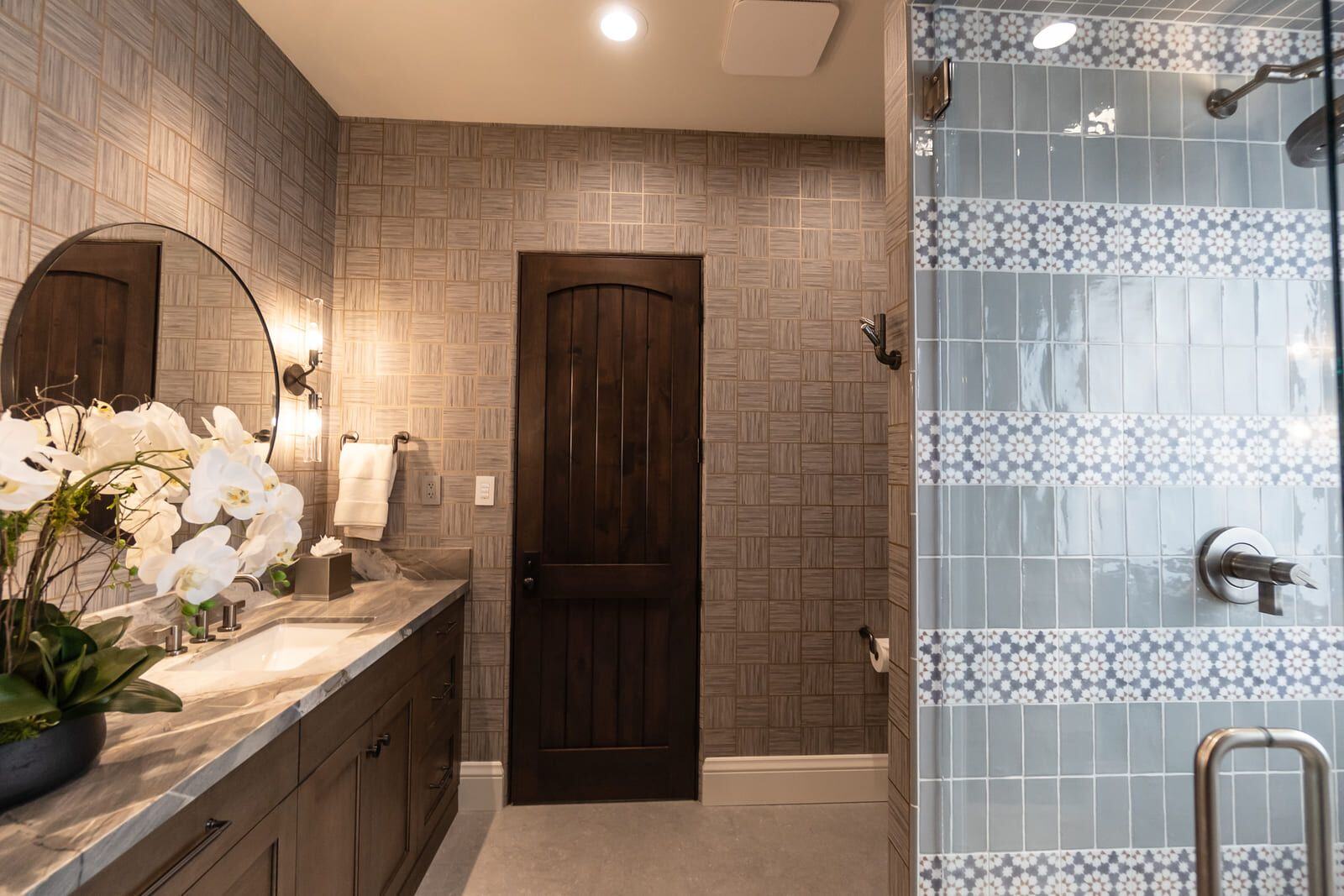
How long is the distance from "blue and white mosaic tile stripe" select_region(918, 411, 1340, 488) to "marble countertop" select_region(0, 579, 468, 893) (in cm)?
131

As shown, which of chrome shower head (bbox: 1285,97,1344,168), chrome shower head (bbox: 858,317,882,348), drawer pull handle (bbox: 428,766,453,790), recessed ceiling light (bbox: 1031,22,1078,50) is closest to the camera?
chrome shower head (bbox: 1285,97,1344,168)

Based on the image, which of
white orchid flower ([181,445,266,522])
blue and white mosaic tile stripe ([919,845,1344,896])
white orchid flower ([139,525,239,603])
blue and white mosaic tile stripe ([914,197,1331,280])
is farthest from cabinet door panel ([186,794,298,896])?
blue and white mosaic tile stripe ([914,197,1331,280])

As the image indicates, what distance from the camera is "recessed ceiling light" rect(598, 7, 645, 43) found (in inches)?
80.8

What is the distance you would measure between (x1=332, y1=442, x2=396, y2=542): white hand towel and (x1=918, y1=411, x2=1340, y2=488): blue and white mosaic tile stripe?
6.60 ft

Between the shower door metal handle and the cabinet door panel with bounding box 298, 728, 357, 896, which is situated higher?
the shower door metal handle

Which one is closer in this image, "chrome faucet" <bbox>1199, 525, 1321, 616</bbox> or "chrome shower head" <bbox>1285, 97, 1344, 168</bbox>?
"chrome shower head" <bbox>1285, 97, 1344, 168</bbox>

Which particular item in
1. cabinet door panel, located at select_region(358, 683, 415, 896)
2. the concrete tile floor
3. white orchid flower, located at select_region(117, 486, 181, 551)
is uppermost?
white orchid flower, located at select_region(117, 486, 181, 551)

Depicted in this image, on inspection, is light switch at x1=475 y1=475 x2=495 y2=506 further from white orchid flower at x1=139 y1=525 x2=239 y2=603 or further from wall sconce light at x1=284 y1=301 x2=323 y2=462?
white orchid flower at x1=139 y1=525 x2=239 y2=603

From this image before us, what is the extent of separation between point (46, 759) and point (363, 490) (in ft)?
5.62

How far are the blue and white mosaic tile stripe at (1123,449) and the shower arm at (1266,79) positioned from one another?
434 mm

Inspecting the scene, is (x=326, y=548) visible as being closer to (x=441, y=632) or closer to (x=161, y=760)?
(x=441, y=632)

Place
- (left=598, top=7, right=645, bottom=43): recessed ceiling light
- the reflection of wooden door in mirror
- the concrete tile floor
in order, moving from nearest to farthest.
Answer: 1. the reflection of wooden door in mirror
2. (left=598, top=7, right=645, bottom=43): recessed ceiling light
3. the concrete tile floor

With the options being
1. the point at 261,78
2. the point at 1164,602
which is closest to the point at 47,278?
the point at 261,78

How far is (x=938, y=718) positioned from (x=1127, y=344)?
78 cm
